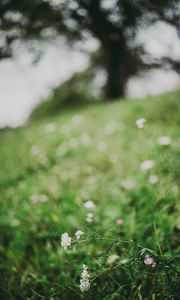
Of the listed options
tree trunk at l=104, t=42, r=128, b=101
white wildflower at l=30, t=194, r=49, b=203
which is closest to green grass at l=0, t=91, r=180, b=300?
white wildflower at l=30, t=194, r=49, b=203

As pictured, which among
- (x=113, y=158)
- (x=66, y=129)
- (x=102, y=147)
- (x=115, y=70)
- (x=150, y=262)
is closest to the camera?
(x=150, y=262)

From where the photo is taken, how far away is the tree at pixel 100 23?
3014 millimetres

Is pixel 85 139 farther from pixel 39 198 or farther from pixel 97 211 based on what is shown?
pixel 97 211

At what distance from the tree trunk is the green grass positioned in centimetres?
328

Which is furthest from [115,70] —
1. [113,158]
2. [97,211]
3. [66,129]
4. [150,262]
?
[150,262]

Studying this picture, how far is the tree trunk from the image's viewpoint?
7363 mm

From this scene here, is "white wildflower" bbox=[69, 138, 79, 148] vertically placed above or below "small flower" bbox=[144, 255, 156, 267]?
above

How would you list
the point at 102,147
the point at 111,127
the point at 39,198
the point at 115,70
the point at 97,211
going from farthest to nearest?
the point at 115,70 → the point at 111,127 → the point at 102,147 → the point at 39,198 → the point at 97,211

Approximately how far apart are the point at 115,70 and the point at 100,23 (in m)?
2.88

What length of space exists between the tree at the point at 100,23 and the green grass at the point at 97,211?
1211 mm

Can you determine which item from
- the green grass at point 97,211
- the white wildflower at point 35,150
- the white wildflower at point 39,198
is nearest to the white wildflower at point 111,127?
the green grass at point 97,211

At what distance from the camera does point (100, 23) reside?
5180mm

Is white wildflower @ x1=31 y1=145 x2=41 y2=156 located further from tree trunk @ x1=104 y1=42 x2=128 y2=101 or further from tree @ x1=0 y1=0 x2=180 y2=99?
tree trunk @ x1=104 y1=42 x2=128 y2=101

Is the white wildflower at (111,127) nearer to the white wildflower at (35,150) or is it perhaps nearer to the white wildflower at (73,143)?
the white wildflower at (73,143)
